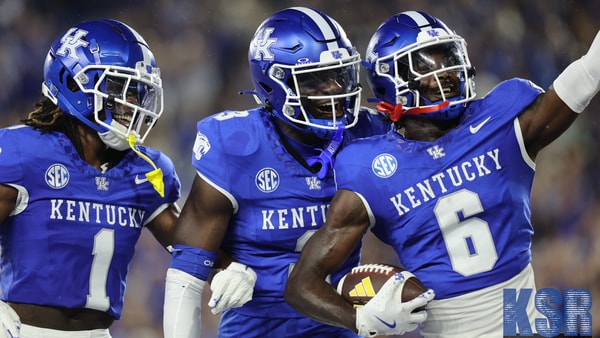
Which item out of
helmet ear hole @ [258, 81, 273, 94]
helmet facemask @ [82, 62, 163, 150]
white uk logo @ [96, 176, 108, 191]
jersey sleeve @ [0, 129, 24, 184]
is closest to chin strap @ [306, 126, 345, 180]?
helmet ear hole @ [258, 81, 273, 94]

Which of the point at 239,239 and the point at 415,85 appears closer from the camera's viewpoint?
the point at 415,85

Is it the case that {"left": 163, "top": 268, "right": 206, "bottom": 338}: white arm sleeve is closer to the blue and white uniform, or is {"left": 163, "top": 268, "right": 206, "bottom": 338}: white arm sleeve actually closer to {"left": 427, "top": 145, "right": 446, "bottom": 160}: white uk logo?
the blue and white uniform

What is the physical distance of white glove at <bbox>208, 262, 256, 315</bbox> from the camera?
280 centimetres

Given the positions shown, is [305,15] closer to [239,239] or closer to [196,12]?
[239,239]

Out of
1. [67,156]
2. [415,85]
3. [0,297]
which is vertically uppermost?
[415,85]

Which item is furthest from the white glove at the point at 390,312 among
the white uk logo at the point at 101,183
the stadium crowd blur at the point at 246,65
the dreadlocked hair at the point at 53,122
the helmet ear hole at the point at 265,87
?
the stadium crowd blur at the point at 246,65

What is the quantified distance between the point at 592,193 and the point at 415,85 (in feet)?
8.92

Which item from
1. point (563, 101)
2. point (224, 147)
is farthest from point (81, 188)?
point (563, 101)

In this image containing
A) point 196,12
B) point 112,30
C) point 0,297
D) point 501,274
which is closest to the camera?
point 501,274

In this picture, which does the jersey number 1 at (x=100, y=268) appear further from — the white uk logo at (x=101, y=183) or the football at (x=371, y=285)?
the football at (x=371, y=285)

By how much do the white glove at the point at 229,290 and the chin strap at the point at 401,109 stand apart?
64 cm

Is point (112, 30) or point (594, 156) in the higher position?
point (112, 30)

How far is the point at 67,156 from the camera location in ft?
9.64

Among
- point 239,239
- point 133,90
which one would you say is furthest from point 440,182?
point 133,90
